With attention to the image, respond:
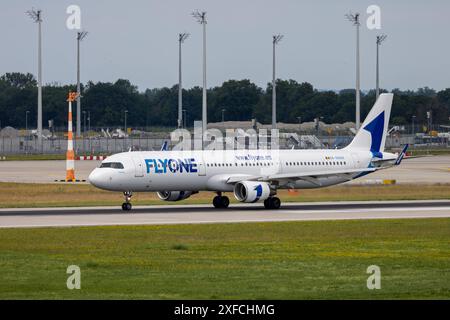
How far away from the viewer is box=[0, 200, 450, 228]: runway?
162 ft

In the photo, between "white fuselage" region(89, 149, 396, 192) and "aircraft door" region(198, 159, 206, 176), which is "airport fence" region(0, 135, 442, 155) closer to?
"white fuselage" region(89, 149, 396, 192)

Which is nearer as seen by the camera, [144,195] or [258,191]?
[258,191]

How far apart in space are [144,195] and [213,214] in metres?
19.3

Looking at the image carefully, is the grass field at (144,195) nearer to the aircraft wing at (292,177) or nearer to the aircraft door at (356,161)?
the aircraft door at (356,161)

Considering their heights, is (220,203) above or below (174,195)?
below

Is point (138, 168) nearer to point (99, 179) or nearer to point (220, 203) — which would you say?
point (99, 179)

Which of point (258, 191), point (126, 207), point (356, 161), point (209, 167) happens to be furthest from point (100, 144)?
point (258, 191)

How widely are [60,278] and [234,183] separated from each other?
97.6 feet

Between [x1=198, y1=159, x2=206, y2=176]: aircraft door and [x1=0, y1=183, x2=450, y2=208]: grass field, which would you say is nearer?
[x1=198, y1=159, x2=206, y2=176]: aircraft door

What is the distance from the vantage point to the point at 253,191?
2245 inches

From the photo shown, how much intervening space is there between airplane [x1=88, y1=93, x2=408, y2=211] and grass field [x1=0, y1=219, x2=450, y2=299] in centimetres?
1022

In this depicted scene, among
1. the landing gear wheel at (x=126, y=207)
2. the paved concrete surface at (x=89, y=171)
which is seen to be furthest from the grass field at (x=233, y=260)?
the paved concrete surface at (x=89, y=171)

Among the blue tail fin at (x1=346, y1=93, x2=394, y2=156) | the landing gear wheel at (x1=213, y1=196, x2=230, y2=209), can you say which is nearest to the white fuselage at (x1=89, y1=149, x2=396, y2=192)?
the landing gear wheel at (x1=213, y1=196, x2=230, y2=209)

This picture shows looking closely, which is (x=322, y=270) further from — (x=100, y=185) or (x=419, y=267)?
(x=100, y=185)
